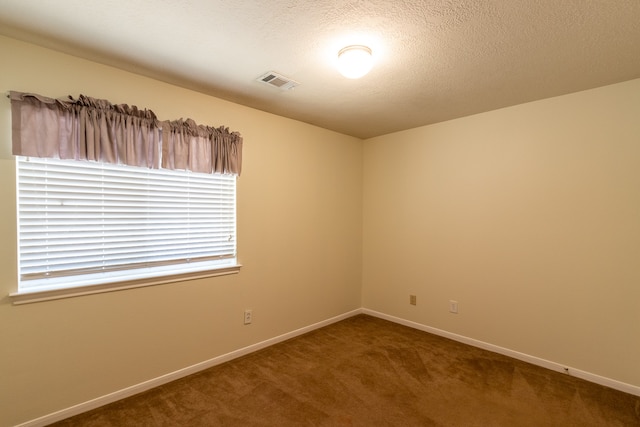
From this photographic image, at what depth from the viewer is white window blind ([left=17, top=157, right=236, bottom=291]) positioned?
1912 mm

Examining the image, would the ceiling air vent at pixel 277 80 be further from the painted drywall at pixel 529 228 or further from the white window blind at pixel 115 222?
the painted drywall at pixel 529 228

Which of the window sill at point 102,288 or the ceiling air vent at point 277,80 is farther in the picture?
the ceiling air vent at point 277,80

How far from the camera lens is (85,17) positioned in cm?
161

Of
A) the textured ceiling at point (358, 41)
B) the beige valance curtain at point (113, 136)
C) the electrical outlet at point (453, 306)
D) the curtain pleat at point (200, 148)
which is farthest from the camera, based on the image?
the electrical outlet at point (453, 306)

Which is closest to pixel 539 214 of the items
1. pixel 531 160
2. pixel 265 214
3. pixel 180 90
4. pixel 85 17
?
pixel 531 160

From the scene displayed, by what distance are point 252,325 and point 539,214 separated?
115 inches

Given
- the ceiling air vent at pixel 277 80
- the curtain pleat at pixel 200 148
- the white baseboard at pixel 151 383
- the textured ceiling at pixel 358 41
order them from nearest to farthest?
the textured ceiling at pixel 358 41 < the white baseboard at pixel 151 383 < the ceiling air vent at pixel 277 80 < the curtain pleat at pixel 200 148

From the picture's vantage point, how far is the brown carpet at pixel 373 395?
1996 millimetres

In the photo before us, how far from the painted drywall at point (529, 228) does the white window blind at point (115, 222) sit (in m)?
2.19

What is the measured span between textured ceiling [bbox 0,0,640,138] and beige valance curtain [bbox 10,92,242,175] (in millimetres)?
354

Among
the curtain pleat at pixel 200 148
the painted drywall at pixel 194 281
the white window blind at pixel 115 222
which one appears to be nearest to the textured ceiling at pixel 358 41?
the painted drywall at pixel 194 281

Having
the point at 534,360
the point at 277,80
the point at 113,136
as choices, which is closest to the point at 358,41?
the point at 277,80

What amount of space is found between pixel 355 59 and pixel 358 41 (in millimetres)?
99

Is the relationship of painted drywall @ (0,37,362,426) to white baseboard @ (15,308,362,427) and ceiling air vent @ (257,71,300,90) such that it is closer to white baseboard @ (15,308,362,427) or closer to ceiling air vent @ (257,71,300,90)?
white baseboard @ (15,308,362,427)
